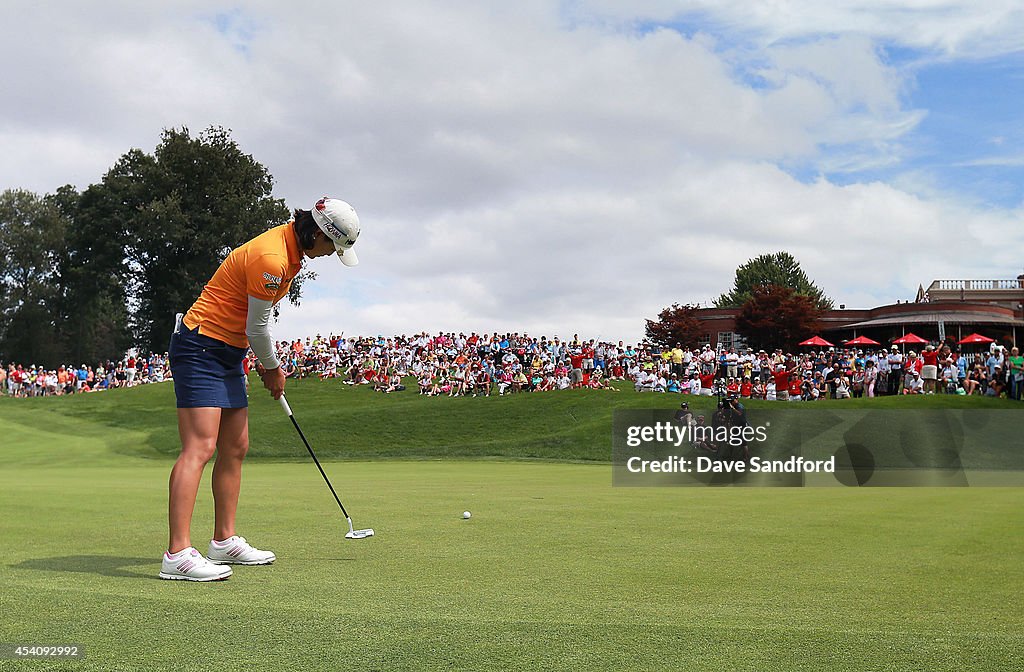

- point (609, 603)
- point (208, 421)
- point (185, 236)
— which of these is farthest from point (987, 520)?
point (185, 236)

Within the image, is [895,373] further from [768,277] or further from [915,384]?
[768,277]

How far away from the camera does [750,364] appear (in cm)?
4369

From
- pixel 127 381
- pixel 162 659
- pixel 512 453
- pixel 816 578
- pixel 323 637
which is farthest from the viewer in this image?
pixel 127 381

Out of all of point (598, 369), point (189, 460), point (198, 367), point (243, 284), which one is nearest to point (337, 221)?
point (243, 284)

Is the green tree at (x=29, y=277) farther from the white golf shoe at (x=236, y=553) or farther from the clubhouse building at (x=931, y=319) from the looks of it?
the white golf shoe at (x=236, y=553)

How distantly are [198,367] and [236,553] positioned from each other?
1.24m

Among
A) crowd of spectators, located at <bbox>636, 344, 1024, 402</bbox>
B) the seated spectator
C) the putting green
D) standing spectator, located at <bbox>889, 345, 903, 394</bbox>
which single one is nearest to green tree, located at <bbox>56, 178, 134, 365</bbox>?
crowd of spectators, located at <bbox>636, 344, 1024, 402</bbox>

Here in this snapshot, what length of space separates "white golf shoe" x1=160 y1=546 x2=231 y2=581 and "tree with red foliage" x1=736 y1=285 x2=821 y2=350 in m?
84.5

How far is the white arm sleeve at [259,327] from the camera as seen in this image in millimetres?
5973

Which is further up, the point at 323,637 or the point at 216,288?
the point at 216,288

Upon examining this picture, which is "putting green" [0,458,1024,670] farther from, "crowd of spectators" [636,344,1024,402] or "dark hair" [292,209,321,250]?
"crowd of spectators" [636,344,1024,402]

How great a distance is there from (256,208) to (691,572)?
69.4m

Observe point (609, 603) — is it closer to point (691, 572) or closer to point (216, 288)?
point (691, 572)

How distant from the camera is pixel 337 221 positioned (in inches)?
244
